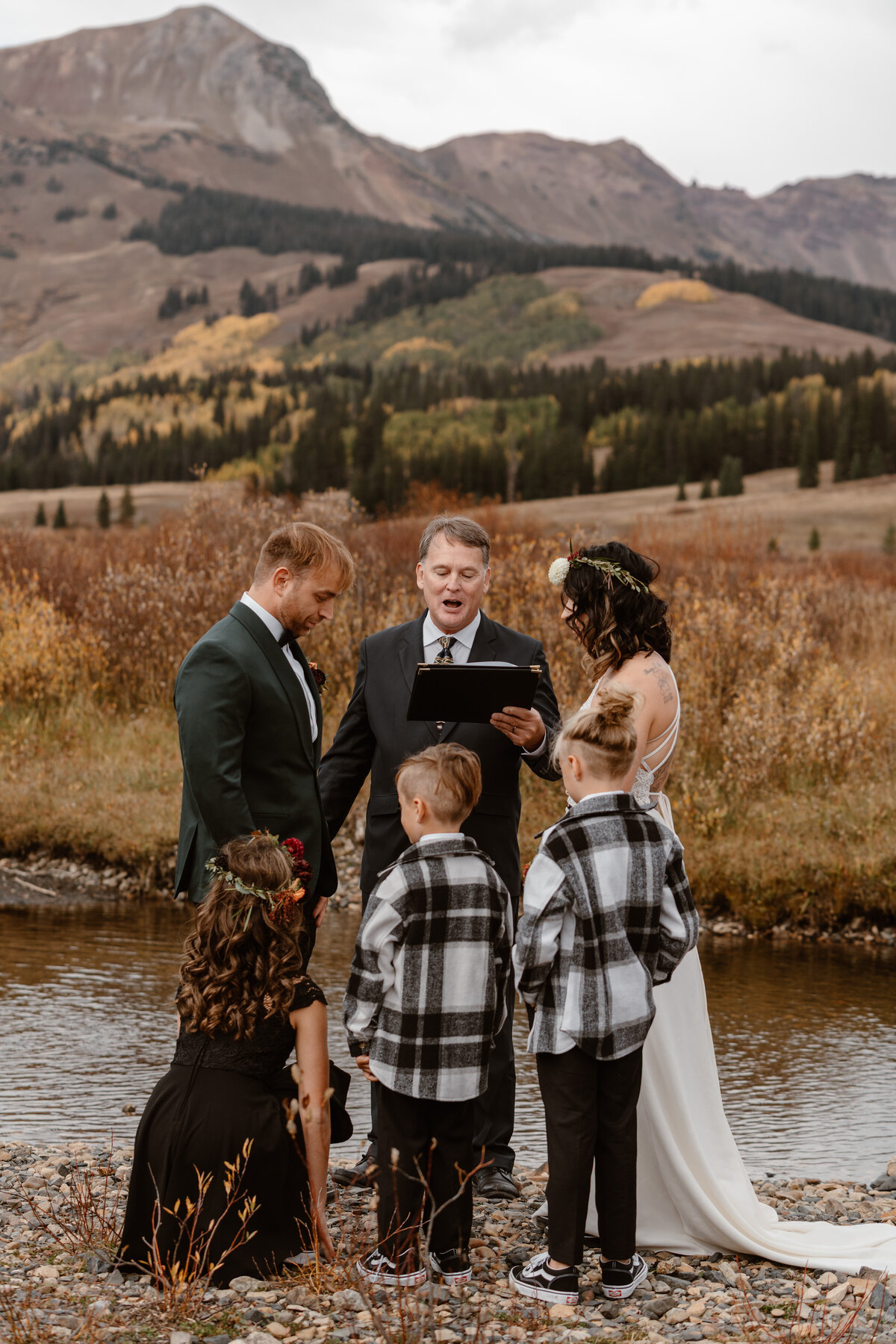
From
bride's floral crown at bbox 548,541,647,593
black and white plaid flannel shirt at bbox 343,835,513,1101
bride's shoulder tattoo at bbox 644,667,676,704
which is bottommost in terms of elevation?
black and white plaid flannel shirt at bbox 343,835,513,1101

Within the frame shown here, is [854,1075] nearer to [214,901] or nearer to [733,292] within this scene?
[214,901]

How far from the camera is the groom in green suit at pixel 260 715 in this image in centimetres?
368

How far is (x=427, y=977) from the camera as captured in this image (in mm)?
3396

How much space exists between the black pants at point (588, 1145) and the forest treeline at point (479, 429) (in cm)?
4166

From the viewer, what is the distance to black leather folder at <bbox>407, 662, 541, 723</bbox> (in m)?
3.77

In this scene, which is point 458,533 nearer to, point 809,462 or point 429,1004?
point 429,1004

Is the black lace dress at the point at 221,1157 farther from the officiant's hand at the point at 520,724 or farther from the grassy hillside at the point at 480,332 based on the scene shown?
the grassy hillside at the point at 480,332

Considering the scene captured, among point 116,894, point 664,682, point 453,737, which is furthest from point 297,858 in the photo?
point 116,894

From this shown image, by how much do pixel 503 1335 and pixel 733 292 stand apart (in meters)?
125

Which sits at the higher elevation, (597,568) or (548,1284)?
(597,568)

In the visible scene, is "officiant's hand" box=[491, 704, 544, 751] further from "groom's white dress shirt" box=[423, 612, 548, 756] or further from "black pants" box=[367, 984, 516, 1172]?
"black pants" box=[367, 984, 516, 1172]

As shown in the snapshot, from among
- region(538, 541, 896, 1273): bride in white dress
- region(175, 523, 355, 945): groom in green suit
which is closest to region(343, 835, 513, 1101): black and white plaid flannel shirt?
region(175, 523, 355, 945): groom in green suit

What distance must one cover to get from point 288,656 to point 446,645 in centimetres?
72

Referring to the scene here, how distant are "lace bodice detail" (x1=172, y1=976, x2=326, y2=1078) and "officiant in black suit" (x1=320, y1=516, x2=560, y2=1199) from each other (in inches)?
28.0
